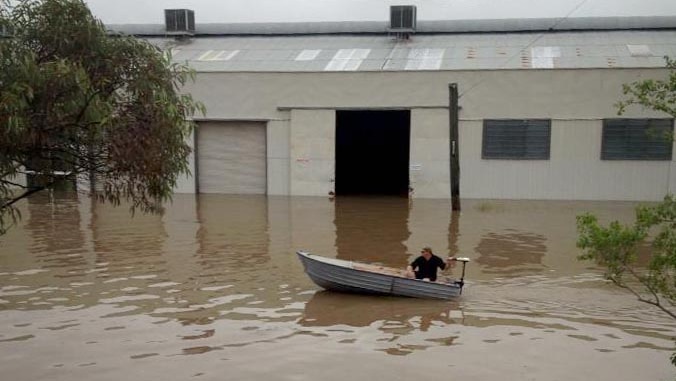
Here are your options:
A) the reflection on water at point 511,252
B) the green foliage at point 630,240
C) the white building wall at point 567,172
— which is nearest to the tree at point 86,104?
the green foliage at point 630,240

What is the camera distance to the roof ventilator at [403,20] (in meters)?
36.8

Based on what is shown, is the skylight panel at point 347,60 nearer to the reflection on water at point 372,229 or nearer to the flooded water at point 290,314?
the reflection on water at point 372,229

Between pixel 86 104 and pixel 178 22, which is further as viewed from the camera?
pixel 178 22

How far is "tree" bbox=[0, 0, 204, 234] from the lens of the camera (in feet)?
18.7

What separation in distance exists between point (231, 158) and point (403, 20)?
545 inches

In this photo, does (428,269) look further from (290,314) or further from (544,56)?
(544,56)

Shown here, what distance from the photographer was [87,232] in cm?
1916

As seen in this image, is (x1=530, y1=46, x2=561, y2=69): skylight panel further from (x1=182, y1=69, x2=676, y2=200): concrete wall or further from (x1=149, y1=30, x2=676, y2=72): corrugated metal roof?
(x1=182, y1=69, x2=676, y2=200): concrete wall

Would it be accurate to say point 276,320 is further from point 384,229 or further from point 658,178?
point 658,178

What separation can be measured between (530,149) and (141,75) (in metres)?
24.4

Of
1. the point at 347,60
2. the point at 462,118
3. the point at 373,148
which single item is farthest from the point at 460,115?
the point at 373,148

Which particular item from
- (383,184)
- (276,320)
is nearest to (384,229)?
(276,320)

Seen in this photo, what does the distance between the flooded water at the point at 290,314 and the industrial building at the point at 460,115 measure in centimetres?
931

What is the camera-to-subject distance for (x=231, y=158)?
102 feet
